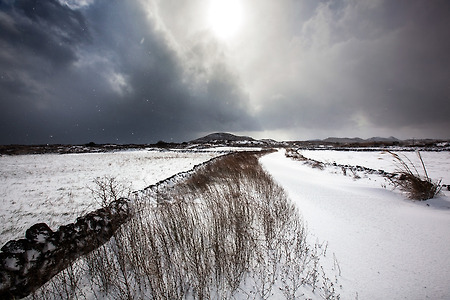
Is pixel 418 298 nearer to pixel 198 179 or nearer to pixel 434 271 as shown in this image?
pixel 434 271

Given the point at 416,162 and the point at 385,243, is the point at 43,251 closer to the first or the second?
the point at 385,243

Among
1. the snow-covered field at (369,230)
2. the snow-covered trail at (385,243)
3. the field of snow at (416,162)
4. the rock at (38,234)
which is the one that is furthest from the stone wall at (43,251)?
the field of snow at (416,162)

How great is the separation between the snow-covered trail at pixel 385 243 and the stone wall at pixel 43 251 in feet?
12.5

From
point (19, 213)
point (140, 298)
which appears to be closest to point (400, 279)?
point (140, 298)

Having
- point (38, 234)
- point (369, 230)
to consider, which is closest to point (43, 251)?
point (38, 234)

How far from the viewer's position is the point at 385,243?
302 cm

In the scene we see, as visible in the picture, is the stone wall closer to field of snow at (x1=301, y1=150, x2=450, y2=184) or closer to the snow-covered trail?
the snow-covered trail

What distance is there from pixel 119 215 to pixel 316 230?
4345 mm

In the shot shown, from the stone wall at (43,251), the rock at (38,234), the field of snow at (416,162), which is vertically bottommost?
the field of snow at (416,162)

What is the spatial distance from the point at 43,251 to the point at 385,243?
5.51 m

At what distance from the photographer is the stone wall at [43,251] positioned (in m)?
2.06

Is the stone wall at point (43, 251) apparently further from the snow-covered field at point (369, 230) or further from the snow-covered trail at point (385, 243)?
the snow-covered trail at point (385, 243)

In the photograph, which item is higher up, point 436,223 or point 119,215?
point 119,215

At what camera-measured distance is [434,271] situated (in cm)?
224
